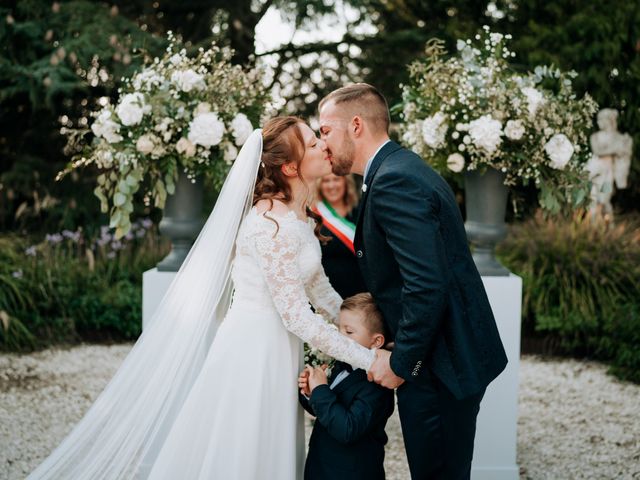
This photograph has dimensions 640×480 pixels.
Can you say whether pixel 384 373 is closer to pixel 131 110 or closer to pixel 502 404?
pixel 502 404

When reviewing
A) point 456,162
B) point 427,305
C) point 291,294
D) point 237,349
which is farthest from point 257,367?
point 456,162

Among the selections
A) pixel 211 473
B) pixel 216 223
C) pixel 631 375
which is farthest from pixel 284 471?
pixel 631 375

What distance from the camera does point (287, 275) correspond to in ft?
8.54

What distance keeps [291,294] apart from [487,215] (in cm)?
176

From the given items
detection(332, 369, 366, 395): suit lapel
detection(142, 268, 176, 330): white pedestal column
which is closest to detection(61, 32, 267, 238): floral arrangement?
detection(142, 268, 176, 330): white pedestal column

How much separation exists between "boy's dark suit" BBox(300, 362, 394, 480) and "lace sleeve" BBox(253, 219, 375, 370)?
134 mm

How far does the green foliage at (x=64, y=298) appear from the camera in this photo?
274 inches

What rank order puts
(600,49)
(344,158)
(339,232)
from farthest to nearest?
(600,49), (339,232), (344,158)

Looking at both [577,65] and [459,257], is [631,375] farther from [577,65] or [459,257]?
[577,65]

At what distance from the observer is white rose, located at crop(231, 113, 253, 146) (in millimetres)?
3791

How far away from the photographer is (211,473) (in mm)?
2627

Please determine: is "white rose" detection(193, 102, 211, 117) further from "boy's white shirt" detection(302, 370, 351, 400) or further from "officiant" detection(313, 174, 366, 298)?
"boy's white shirt" detection(302, 370, 351, 400)

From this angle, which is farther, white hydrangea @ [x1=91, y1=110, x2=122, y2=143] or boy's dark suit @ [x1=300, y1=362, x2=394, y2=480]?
white hydrangea @ [x1=91, y1=110, x2=122, y2=143]

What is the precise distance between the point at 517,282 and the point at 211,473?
6.59 feet
